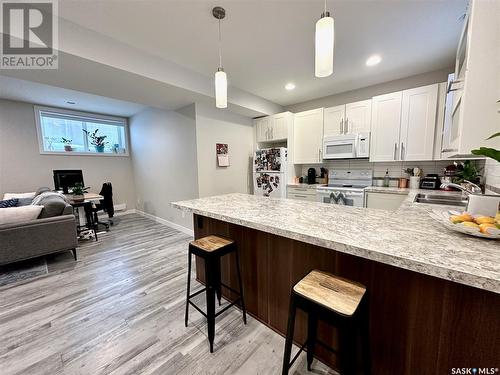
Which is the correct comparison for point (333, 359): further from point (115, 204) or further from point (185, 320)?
point (115, 204)

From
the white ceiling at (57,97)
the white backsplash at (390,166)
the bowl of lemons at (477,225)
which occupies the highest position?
the white ceiling at (57,97)

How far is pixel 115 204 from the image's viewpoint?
543 cm

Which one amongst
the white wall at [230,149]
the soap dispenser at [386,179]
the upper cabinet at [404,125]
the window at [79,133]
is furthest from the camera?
the window at [79,133]

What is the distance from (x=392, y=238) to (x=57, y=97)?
5706 millimetres

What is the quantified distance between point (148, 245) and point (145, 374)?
93.6 inches

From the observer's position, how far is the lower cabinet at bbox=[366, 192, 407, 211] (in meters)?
2.83

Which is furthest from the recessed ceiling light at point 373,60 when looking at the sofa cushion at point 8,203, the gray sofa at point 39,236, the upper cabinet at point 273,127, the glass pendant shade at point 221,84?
the sofa cushion at point 8,203

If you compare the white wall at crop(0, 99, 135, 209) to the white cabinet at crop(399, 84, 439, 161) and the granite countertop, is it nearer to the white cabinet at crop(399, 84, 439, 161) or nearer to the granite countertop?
the granite countertop

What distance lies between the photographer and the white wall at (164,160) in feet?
11.8

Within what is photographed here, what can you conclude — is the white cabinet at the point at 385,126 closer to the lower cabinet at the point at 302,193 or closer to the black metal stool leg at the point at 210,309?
the lower cabinet at the point at 302,193

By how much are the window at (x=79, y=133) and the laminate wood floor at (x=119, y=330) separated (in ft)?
11.0

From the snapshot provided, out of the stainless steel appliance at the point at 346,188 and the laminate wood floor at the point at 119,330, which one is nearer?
the laminate wood floor at the point at 119,330

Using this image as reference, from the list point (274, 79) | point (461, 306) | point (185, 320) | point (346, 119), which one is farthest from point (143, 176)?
point (461, 306)

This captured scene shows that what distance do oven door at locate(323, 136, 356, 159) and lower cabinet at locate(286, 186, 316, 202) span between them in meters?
0.69
